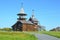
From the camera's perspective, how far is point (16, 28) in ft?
327

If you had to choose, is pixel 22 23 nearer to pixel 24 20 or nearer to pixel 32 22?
pixel 24 20

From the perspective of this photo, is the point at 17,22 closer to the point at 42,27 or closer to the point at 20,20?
the point at 20,20

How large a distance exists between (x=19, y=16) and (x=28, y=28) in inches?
270

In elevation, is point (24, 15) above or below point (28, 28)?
above

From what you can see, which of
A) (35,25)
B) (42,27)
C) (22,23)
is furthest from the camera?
(42,27)

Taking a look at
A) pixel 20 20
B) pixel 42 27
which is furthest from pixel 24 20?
pixel 42 27

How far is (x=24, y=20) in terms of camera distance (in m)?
98.8

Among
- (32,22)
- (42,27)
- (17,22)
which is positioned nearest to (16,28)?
(17,22)

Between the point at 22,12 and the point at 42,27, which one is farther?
the point at 42,27

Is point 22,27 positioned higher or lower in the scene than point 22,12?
lower

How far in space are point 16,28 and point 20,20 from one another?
4.29 m

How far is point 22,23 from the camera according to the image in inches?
3812

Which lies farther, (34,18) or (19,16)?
(34,18)

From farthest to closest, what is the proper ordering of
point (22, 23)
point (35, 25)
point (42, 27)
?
point (42, 27) → point (35, 25) → point (22, 23)
